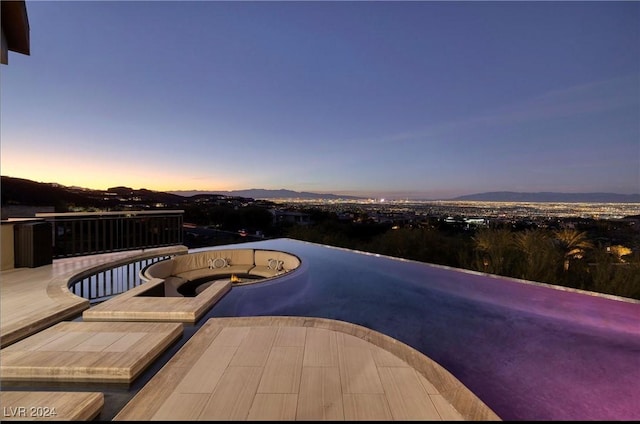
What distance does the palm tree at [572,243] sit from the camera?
619 centimetres

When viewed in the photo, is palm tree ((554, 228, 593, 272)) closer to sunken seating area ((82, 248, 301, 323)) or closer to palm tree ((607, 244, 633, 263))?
palm tree ((607, 244, 633, 263))

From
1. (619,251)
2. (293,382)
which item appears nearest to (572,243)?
(619,251)

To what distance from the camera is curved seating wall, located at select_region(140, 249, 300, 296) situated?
4.74 m

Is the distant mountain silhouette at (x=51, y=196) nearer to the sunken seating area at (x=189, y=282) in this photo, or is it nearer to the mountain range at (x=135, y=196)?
the mountain range at (x=135, y=196)

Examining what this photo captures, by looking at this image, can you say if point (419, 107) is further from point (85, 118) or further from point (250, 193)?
point (250, 193)

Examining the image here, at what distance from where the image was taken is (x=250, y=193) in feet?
68.5

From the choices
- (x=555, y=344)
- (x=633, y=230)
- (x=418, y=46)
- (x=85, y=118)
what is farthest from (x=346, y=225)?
(x=555, y=344)

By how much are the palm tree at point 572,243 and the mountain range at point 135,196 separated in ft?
17.5

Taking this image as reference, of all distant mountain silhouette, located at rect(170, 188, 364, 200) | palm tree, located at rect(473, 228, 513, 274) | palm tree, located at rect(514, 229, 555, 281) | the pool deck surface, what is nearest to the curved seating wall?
the pool deck surface

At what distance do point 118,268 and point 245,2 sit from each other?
5.64 meters

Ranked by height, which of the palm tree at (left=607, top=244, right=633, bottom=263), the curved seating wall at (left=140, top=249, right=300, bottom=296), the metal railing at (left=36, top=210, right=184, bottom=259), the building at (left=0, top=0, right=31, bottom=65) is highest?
the building at (left=0, top=0, right=31, bottom=65)

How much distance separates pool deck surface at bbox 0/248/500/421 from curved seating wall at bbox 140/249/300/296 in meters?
2.17

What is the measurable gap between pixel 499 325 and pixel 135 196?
34.9 ft

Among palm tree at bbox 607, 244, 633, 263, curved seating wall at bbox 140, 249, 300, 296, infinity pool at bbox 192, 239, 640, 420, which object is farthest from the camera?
palm tree at bbox 607, 244, 633, 263
